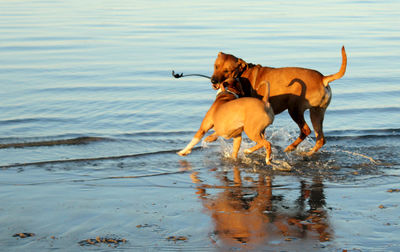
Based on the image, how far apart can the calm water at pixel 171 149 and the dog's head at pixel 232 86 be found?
920mm

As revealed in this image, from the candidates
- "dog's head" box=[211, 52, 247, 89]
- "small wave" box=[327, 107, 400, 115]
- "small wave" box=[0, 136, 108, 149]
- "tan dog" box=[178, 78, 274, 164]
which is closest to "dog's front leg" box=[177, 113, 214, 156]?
"tan dog" box=[178, 78, 274, 164]

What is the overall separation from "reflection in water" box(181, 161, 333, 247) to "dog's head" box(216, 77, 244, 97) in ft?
4.72

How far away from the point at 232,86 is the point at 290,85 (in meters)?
0.80

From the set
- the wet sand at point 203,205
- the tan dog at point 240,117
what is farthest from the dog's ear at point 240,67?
the wet sand at point 203,205

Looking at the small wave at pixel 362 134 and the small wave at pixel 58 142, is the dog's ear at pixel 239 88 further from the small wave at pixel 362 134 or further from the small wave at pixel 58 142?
the small wave at pixel 58 142

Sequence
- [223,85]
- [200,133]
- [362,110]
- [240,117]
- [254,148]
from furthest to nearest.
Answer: [362,110] < [223,85] < [200,133] < [254,148] < [240,117]

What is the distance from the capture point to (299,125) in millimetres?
9250

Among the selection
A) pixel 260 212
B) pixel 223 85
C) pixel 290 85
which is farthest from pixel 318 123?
pixel 260 212

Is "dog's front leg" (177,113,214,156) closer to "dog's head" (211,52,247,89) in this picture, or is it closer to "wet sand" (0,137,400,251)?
"wet sand" (0,137,400,251)

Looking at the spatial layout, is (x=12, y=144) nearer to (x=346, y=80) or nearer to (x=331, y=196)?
(x=331, y=196)

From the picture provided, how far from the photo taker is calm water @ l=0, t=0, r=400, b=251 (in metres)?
5.74

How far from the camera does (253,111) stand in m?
7.81

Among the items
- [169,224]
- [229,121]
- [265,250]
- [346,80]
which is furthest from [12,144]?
[346,80]

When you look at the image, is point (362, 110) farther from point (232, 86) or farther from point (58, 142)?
point (58, 142)
